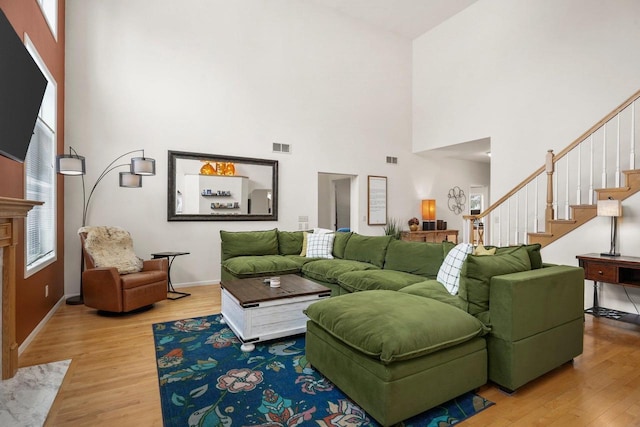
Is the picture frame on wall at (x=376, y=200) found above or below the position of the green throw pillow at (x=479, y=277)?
above

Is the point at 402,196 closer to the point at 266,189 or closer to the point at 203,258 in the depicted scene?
the point at 266,189

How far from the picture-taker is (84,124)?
15.2 ft

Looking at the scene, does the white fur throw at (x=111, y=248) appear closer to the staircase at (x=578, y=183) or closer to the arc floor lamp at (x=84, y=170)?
the arc floor lamp at (x=84, y=170)

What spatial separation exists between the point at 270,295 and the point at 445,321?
5.04ft

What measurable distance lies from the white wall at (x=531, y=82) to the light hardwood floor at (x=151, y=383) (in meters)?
1.72

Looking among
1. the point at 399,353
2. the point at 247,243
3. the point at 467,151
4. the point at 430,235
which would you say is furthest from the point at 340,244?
the point at 467,151

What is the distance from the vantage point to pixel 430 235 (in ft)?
25.2

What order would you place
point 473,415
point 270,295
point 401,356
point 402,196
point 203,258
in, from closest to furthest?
1. point 401,356
2. point 473,415
3. point 270,295
4. point 203,258
5. point 402,196

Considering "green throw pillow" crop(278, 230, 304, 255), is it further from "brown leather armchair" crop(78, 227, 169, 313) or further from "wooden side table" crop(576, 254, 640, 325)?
"wooden side table" crop(576, 254, 640, 325)

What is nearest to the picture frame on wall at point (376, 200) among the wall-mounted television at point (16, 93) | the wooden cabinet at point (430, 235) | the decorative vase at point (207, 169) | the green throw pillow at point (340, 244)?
the wooden cabinet at point (430, 235)

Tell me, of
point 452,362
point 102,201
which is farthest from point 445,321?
point 102,201

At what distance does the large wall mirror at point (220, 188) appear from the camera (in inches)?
205

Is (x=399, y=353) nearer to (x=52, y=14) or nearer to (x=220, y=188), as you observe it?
(x=220, y=188)

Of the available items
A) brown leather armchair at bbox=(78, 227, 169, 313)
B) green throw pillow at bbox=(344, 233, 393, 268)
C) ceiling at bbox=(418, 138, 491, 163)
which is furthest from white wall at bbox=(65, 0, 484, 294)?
A: green throw pillow at bbox=(344, 233, 393, 268)
